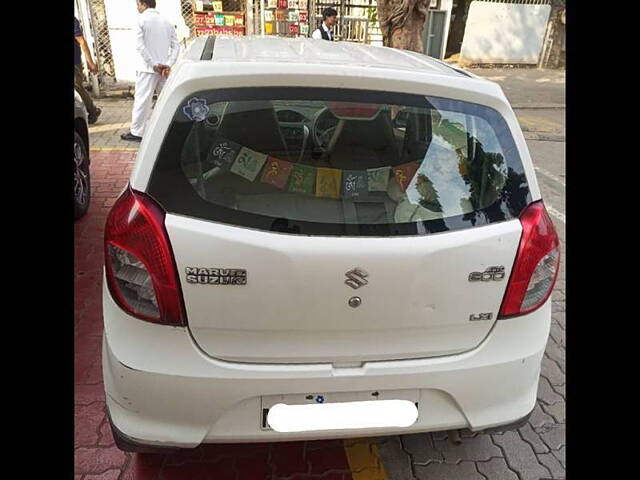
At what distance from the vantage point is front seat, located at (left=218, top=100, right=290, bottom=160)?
158 centimetres

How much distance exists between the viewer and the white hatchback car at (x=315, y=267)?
142cm

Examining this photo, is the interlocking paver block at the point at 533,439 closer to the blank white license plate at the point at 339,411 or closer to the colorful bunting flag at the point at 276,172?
the blank white license plate at the point at 339,411

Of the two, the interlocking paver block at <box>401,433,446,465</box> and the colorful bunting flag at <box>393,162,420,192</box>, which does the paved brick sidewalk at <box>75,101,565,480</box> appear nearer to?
the interlocking paver block at <box>401,433,446,465</box>

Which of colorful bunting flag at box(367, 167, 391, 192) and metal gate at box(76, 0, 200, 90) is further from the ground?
metal gate at box(76, 0, 200, 90)

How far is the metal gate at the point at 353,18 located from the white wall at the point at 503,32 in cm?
415

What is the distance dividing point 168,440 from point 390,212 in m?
1.06

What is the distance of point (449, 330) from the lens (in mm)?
1570

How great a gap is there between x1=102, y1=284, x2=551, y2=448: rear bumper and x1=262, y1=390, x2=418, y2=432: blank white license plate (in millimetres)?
26

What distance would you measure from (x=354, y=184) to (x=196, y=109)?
1.89ft

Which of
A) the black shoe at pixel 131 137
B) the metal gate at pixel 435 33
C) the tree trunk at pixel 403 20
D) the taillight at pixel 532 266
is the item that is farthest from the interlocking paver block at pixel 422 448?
the metal gate at pixel 435 33

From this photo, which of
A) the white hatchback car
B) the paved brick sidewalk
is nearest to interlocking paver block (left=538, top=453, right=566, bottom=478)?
the paved brick sidewalk

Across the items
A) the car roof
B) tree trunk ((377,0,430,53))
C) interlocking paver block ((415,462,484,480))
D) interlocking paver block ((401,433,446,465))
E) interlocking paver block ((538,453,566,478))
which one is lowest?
interlocking paver block ((538,453,566,478))

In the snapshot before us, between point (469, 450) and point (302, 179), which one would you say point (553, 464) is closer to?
point (469, 450)
